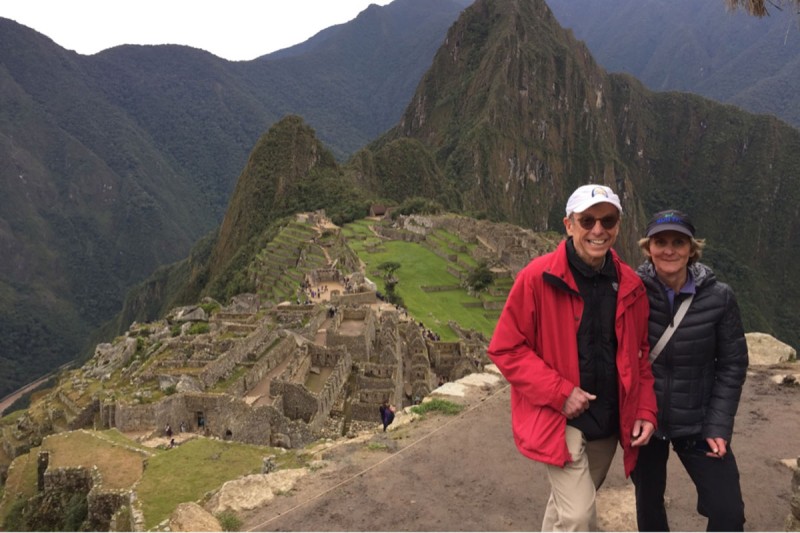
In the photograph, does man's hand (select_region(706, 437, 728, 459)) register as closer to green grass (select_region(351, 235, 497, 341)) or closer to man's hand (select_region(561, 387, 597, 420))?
man's hand (select_region(561, 387, 597, 420))

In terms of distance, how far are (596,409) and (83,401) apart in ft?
61.4

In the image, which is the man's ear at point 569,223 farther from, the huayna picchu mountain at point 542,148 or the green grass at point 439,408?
the huayna picchu mountain at point 542,148

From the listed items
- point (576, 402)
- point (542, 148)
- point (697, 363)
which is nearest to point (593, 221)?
point (576, 402)

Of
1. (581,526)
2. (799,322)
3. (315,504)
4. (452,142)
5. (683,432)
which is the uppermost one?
(452,142)

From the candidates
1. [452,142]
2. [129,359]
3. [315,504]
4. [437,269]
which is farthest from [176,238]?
[315,504]

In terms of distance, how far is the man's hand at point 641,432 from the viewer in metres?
3.75

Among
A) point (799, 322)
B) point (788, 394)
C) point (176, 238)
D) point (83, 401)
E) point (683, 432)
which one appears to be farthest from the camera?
point (176, 238)

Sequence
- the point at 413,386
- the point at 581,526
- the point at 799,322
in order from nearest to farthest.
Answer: the point at 581,526 → the point at 413,386 → the point at 799,322

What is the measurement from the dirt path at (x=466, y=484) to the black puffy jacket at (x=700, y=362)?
1.73 meters

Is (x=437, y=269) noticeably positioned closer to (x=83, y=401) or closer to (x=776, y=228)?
(x=83, y=401)

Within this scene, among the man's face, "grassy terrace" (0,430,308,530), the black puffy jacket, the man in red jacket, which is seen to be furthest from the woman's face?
"grassy terrace" (0,430,308,530)

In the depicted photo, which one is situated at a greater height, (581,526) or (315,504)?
(581,526)

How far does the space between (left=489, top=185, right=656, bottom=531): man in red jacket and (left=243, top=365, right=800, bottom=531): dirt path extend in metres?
1.86

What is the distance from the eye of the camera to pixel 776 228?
182000 mm
